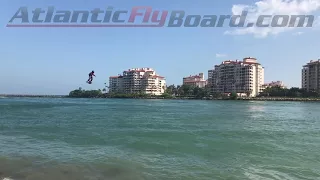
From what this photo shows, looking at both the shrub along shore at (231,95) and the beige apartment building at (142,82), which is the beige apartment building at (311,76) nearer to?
the shrub along shore at (231,95)

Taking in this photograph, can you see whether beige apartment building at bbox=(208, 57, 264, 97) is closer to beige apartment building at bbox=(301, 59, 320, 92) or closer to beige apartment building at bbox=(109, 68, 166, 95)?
beige apartment building at bbox=(301, 59, 320, 92)

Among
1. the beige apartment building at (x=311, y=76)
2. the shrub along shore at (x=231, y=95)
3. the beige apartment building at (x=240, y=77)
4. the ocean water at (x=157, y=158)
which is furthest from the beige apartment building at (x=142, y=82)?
the ocean water at (x=157, y=158)

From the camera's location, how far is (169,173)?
35.5 ft

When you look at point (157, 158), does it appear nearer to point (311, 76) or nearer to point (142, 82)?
point (311, 76)

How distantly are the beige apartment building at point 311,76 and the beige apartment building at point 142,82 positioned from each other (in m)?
78.1

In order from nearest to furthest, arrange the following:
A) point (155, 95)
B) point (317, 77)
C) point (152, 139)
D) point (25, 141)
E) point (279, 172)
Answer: point (279, 172)
point (25, 141)
point (152, 139)
point (317, 77)
point (155, 95)

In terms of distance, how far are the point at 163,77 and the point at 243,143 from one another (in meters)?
180

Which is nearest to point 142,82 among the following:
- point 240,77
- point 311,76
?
point 240,77

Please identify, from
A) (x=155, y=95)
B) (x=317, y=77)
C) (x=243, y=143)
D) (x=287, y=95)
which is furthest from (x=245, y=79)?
(x=243, y=143)

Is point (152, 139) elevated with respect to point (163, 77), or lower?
lower

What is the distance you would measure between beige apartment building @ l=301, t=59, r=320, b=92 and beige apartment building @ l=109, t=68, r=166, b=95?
256 feet

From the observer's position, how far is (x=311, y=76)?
143m

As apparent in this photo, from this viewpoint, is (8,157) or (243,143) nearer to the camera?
(8,157)

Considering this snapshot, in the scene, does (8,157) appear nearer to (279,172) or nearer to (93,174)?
(93,174)
